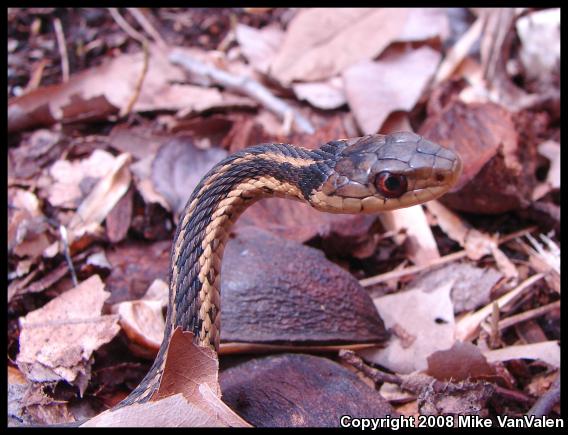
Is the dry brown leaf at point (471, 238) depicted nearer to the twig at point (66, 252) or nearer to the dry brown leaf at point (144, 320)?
the dry brown leaf at point (144, 320)

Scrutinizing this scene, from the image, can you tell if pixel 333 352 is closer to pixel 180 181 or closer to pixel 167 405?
pixel 167 405

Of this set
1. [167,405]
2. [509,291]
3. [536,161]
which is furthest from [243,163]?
[536,161]

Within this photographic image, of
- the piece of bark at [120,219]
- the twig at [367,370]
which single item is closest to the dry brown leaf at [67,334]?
the piece of bark at [120,219]

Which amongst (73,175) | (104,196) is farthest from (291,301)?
(73,175)

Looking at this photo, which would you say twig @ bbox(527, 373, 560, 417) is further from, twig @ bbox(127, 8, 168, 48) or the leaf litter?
twig @ bbox(127, 8, 168, 48)

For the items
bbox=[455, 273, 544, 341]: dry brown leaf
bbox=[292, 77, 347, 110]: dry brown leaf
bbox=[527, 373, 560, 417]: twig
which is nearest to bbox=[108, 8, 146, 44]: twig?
bbox=[292, 77, 347, 110]: dry brown leaf
